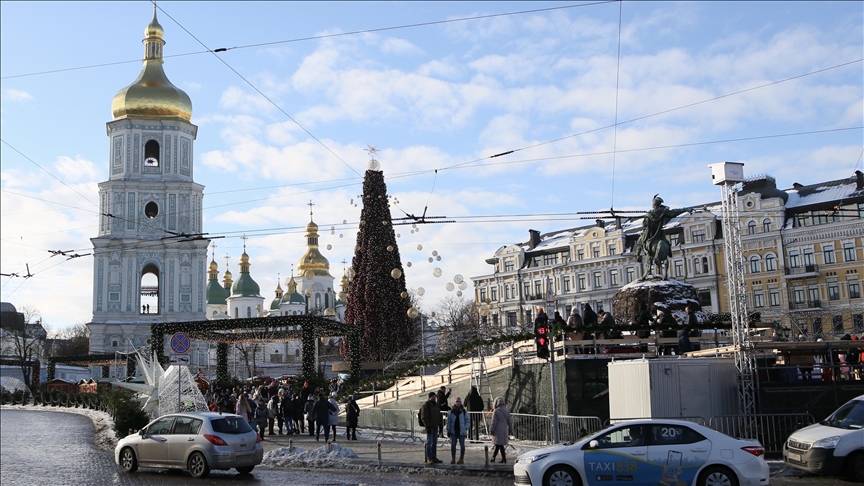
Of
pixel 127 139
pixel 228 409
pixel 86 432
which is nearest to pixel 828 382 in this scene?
pixel 228 409

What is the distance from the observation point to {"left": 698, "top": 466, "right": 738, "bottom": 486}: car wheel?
1431cm

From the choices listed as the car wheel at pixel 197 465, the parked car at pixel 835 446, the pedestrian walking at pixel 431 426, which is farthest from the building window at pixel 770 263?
the car wheel at pixel 197 465

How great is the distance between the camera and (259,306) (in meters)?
128

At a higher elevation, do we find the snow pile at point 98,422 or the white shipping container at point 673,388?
the white shipping container at point 673,388

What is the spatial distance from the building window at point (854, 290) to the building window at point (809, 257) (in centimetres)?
287

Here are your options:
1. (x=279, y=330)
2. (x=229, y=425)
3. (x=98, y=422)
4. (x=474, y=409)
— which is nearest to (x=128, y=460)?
(x=229, y=425)

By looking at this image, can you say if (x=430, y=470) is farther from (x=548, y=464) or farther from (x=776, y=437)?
(x=776, y=437)

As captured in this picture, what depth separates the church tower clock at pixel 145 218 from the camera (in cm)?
7931

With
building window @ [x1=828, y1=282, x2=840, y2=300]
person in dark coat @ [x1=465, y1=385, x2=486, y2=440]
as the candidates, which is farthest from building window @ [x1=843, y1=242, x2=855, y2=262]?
person in dark coat @ [x1=465, y1=385, x2=486, y2=440]

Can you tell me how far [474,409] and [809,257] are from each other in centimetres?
4468

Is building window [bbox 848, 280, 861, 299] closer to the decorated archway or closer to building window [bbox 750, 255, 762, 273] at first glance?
building window [bbox 750, 255, 762, 273]

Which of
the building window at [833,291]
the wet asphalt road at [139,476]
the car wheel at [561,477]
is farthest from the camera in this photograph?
the building window at [833,291]

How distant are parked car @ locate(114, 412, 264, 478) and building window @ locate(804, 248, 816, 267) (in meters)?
50.7

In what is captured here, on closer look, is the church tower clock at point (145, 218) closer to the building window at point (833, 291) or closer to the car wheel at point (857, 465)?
the building window at point (833, 291)
